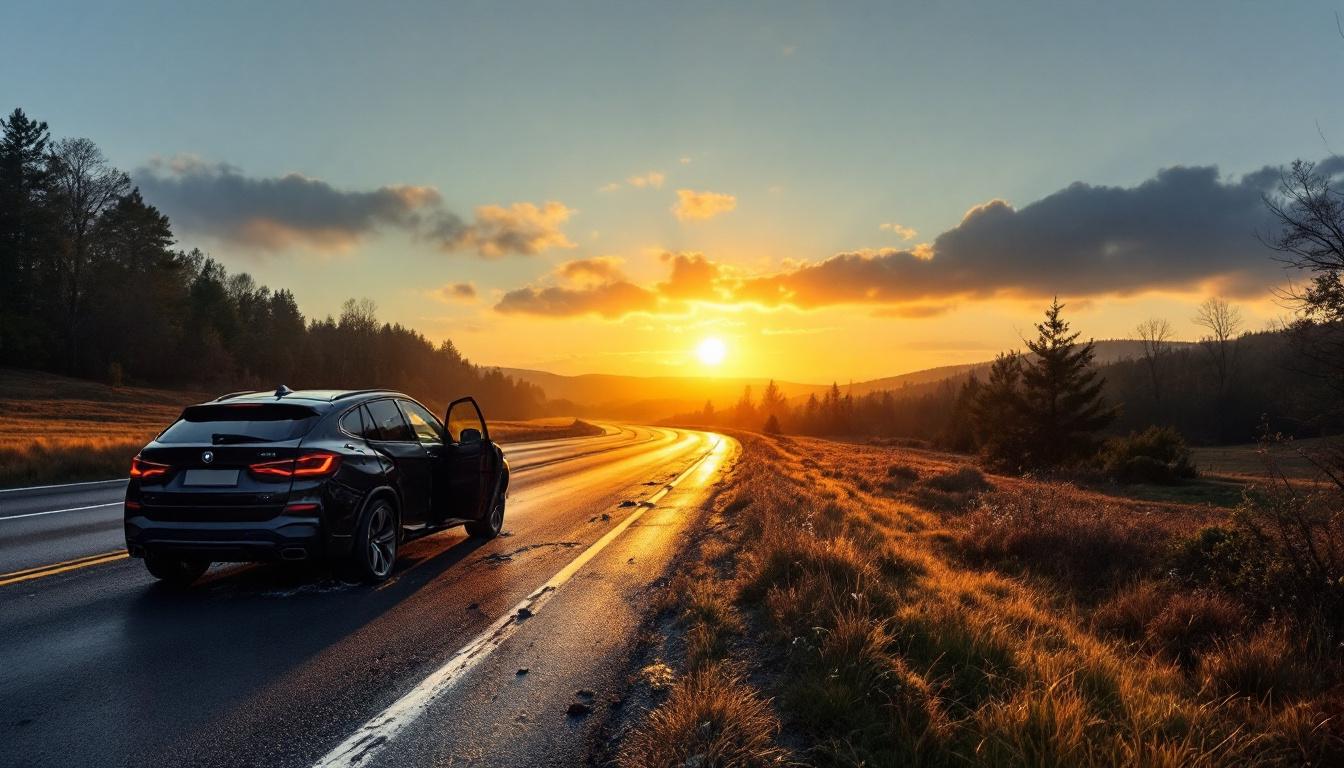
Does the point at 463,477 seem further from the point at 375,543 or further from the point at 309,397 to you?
the point at 309,397

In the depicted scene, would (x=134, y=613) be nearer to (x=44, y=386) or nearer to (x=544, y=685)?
(x=544, y=685)

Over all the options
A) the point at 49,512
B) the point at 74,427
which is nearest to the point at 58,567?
the point at 49,512

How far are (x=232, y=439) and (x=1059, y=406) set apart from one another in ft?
150

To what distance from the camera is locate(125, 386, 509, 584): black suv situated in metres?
5.70

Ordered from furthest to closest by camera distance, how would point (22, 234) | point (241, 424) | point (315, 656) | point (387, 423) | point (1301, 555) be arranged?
point (22, 234)
point (387, 423)
point (241, 424)
point (1301, 555)
point (315, 656)

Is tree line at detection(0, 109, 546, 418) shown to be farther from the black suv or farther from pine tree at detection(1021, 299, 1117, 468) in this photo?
pine tree at detection(1021, 299, 1117, 468)

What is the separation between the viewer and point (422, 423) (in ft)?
27.4

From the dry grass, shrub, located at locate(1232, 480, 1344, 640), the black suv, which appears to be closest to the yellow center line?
the black suv

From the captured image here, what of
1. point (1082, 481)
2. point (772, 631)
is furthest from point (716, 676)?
point (1082, 481)

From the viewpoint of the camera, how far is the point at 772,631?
4758mm

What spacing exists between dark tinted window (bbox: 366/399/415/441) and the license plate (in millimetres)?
1402

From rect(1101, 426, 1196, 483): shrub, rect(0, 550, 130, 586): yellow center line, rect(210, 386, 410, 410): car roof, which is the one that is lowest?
rect(1101, 426, 1196, 483): shrub

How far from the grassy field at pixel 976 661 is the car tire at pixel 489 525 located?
10.0 ft

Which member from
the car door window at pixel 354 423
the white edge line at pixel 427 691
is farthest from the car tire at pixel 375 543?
the white edge line at pixel 427 691
